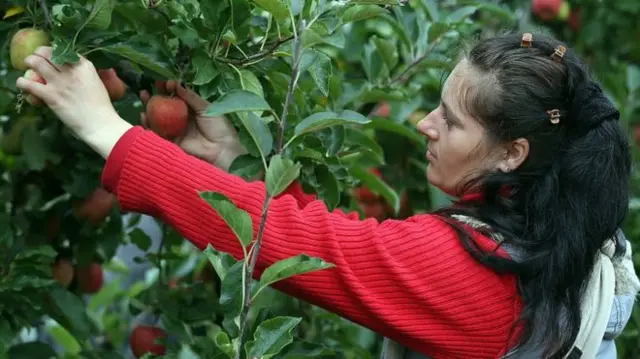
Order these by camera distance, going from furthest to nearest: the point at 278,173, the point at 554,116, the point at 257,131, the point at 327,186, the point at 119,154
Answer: the point at 327,186 → the point at 554,116 → the point at 119,154 → the point at 257,131 → the point at 278,173

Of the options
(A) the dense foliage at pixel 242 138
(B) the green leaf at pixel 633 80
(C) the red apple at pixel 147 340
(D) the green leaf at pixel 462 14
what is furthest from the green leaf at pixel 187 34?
(B) the green leaf at pixel 633 80

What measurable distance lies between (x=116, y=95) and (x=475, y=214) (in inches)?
22.3

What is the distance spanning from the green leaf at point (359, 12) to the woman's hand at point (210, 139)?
1.05 feet

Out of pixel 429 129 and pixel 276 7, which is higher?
pixel 276 7

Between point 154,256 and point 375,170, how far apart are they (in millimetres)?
587

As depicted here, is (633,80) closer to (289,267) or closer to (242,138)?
(242,138)

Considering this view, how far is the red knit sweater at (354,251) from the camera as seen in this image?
1604 millimetres

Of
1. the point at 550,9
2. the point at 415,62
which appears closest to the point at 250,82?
the point at 415,62

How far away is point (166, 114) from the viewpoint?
5.70ft

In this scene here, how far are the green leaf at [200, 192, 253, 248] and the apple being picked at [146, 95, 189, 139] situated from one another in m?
0.34

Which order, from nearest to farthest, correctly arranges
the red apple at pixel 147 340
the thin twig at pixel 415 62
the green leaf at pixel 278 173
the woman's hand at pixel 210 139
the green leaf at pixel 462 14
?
the green leaf at pixel 278 173 → the woman's hand at pixel 210 139 → the red apple at pixel 147 340 → the thin twig at pixel 415 62 → the green leaf at pixel 462 14

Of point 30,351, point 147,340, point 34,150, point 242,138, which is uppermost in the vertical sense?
point 242,138

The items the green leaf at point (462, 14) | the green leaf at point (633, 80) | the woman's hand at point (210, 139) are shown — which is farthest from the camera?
the green leaf at point (633, 80)

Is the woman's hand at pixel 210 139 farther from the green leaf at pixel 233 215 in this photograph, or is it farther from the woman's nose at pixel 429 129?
the green leaf at pixel 233 215
